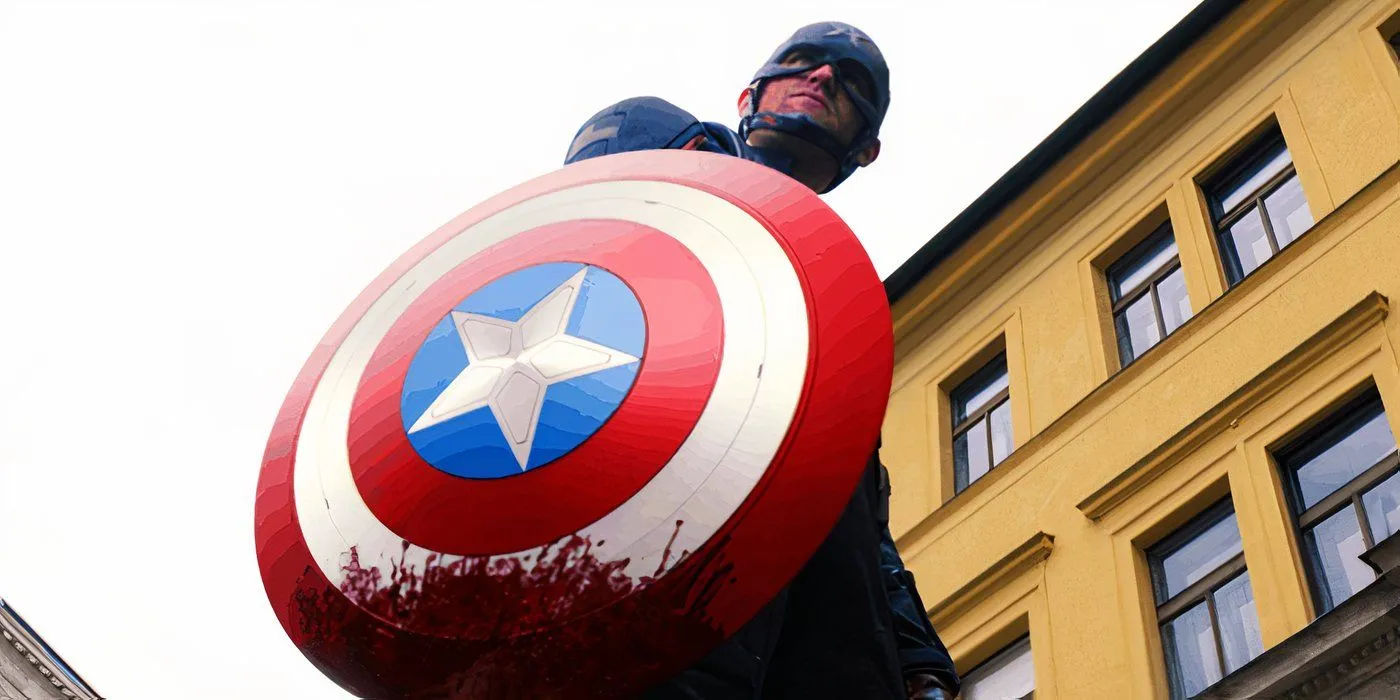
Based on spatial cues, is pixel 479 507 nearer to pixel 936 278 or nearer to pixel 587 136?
pixel 587 136

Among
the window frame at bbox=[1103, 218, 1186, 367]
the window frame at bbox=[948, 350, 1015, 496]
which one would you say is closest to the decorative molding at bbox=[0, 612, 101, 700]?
the window frame at bbox=[948, 350, 1015, 496]

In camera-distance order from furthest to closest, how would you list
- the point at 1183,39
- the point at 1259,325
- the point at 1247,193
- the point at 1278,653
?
the point at 1183,39 → the point at 1247,193 → the point at 1259,325 → the point at 1278,653

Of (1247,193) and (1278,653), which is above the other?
(1247,193)

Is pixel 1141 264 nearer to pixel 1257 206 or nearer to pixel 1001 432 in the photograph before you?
pixel 1257 206

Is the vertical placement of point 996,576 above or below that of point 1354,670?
above

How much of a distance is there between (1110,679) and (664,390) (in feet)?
28.9

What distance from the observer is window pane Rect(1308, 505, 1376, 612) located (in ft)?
29.4

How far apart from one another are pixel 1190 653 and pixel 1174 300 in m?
3.68

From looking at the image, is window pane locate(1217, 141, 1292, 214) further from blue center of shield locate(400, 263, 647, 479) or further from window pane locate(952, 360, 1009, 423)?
blue center of shield locate(400, 263, 647, 479)

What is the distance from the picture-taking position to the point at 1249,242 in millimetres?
12188

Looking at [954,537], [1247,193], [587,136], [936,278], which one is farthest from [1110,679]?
[587,136]

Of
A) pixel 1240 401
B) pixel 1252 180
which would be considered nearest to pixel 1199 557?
pixel 1240 401

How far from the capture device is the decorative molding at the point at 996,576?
1161 centimetres

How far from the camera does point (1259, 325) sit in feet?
36.8
